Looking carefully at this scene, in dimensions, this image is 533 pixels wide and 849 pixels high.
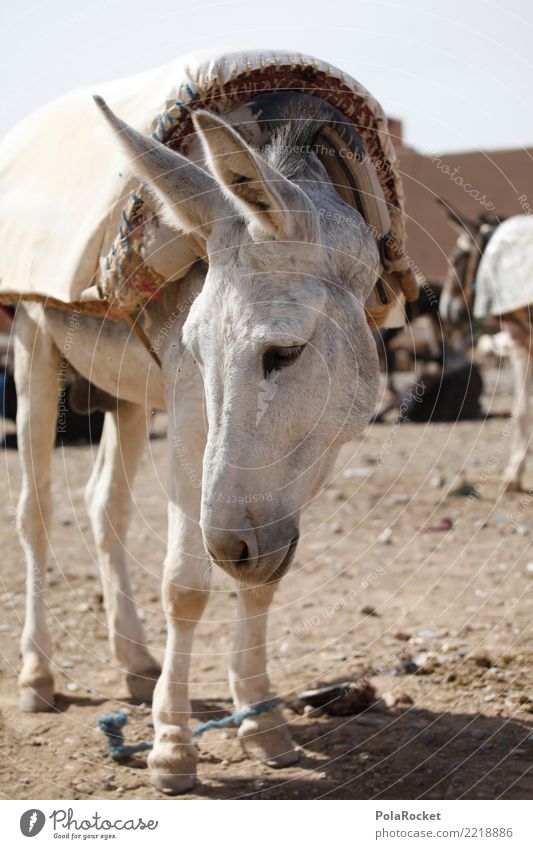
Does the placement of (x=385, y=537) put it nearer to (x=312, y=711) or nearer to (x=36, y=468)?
(x=312, y=711)

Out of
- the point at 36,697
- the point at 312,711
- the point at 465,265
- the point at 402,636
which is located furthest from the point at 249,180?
the point at 465,265

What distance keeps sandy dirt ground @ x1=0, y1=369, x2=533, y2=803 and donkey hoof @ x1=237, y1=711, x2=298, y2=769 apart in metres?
0.05

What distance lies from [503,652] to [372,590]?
1320 millimetres

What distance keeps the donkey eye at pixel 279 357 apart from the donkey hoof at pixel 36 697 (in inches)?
94.7

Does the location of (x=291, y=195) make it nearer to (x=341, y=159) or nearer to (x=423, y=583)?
(x=341, y=159)

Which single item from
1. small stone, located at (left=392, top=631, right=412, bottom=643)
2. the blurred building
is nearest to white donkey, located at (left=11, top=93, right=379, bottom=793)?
small stone, located at (left=392, top=631, right=412, bottom=643)

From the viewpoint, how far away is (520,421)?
27.8 ft

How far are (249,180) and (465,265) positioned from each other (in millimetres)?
7728

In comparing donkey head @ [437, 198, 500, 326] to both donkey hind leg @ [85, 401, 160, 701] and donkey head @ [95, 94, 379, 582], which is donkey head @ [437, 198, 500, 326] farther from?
donkey head @ [95, 94, 379, 582]

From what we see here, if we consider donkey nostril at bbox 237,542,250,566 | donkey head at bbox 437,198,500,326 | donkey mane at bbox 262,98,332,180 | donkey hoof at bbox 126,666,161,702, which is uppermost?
donkey head at bbox 437,198,500,326

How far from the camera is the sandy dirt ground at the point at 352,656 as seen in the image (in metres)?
3.52

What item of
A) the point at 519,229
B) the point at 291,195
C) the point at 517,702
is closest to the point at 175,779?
the point at 517,702

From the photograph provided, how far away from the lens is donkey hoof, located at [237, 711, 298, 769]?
3648 millimetres

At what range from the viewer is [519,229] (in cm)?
802
